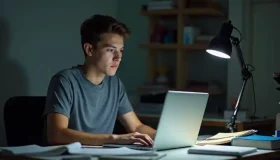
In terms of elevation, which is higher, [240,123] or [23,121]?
[23,121]

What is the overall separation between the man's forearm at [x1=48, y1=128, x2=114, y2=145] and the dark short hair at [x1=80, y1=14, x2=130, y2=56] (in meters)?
0.52

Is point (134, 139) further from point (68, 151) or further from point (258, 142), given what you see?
point (258, 142)

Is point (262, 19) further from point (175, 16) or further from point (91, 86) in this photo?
point (91, 86)

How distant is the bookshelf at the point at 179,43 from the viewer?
405 cm

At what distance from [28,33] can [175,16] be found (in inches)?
50.6

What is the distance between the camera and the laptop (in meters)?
1.93

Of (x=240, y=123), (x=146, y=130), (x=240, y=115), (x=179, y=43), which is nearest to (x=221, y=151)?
(x=146, y=130)

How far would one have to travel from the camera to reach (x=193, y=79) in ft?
14.1

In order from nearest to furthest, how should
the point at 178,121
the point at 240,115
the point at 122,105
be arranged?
the point at 178,121 < the point at 122,105 < the point at 240,115

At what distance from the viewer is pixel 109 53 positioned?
98.0 inches

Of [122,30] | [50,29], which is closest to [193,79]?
[50,29]

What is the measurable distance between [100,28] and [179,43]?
1.68 metres

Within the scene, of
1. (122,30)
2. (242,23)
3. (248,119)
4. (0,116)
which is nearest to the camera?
(122,30)

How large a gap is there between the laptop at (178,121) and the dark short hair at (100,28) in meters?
0.56
